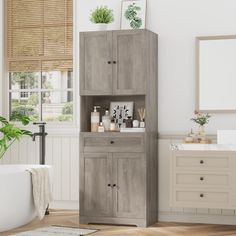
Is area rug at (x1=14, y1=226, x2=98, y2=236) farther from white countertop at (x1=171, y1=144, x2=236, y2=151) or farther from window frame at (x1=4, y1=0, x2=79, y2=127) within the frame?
window frame at (x1=4, y1=0, x2=79, y2=127)

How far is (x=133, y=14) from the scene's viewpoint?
6.50 metres

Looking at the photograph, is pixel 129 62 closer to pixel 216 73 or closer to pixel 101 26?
pixel 101 26

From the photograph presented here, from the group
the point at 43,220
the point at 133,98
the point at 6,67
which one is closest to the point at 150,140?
the point at 133,98

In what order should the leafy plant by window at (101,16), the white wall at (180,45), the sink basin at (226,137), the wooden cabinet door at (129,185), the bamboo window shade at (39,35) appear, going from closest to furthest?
the sink basin at (226,137) < the wooden cabinet door at (129,185) < the white wall at (180,45) < the leafy plant by window at (101,16) < the bamboo window shade at (39,35)

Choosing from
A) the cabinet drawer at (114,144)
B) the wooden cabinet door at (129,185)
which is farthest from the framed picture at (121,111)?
the wooden cabinet door at (129,185)

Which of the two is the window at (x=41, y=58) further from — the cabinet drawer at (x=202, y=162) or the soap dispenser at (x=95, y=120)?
the cabinet drawer at (x=202, y=162)

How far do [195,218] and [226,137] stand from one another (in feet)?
3.07

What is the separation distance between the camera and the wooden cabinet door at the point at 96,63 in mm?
6180

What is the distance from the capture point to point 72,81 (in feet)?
23.4

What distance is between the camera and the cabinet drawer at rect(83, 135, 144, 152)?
603 cm

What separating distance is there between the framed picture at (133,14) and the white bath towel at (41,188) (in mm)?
1696

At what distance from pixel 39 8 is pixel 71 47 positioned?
593mm

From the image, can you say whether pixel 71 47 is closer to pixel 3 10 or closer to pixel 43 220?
pixel 3 10

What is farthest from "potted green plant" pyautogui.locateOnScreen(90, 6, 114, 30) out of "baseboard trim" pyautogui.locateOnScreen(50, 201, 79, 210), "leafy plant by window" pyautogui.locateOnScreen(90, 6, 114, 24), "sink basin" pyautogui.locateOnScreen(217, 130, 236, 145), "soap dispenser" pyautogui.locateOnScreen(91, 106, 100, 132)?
"baseboard trim" pyautogui.locateOnScreen(50, 201, 79, 210)
